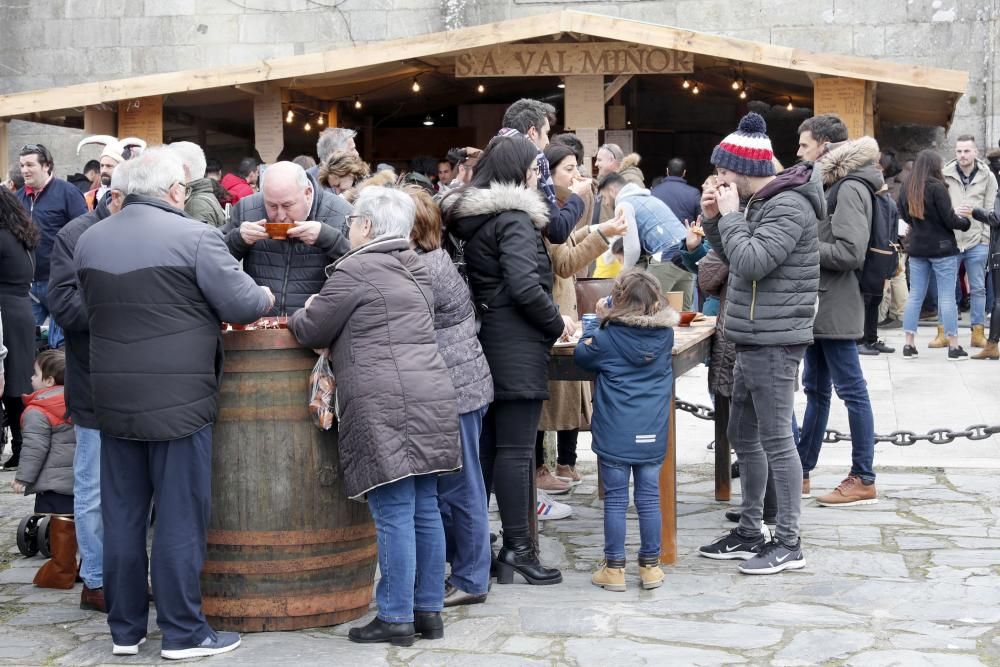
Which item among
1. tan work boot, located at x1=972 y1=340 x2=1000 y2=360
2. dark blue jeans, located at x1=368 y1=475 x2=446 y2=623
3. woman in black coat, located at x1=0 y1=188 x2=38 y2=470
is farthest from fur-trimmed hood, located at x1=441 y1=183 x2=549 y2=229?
tan work boot, located at x1=972 y1=340 x2=1000 y2=360

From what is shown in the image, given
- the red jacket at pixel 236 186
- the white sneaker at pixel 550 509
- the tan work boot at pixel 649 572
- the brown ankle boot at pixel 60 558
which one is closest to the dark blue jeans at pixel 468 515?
the tan work boot at pixel 649 572

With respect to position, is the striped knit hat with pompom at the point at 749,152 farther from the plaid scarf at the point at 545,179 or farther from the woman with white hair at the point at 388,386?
the woman with white hair at the point at 388,386

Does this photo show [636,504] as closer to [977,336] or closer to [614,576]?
[614,576]

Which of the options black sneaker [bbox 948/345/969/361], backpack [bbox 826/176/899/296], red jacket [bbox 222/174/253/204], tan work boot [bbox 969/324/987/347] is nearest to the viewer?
backpack [bbox 826/176/899/296]

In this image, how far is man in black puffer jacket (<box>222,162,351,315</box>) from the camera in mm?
5516

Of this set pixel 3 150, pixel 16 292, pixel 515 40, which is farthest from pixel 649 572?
pixel 3 150

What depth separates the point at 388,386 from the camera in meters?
4.84

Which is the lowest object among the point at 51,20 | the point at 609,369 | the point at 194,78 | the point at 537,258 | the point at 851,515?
the point at 851,515

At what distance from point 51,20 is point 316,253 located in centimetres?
1428

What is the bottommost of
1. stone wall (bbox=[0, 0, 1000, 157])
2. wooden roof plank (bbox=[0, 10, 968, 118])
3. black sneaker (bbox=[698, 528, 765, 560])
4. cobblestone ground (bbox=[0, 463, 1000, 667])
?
cobblestone ground (bbox=[0, 463, 1000, 667])

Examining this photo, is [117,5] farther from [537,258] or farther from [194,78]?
[537,258]

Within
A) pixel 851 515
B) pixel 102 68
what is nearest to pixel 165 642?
pixel 851 515

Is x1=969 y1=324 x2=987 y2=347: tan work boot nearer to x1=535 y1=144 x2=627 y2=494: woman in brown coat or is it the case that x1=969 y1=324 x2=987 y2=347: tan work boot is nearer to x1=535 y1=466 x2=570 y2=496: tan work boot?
x1=535 y1=144 x2=627 y2=494: woman in brown coat

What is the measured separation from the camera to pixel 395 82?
15.8 m
